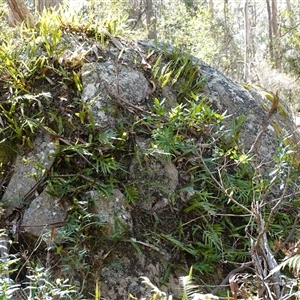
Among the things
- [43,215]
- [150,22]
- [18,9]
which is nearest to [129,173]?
[43,215]

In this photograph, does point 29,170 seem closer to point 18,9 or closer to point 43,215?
point 43,215

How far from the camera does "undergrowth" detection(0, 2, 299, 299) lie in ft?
8.39

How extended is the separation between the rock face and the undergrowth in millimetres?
28

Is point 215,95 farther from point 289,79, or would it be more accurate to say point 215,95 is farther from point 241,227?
point 289,79

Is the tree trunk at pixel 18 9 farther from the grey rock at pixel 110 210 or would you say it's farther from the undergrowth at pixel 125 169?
the grey rock at pixel 110 210

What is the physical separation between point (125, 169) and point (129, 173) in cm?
4

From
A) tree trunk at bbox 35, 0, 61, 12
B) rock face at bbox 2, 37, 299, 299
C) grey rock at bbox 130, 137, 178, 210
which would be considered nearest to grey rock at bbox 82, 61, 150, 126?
rock face at bbox 2, 37, 299, 299

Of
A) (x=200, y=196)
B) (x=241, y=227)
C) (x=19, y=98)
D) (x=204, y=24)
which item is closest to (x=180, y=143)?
(x=200, y=196)

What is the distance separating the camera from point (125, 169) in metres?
2.90

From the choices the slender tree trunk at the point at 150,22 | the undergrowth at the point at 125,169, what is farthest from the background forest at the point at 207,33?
the undergrowth at the point at 125,169

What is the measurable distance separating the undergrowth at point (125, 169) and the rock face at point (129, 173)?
28 mm

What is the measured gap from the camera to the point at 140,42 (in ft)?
11.9

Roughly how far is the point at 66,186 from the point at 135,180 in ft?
1.51

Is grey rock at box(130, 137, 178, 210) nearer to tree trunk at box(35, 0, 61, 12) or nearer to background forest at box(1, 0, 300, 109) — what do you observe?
background forest at box(1, 0, 300, 109)
